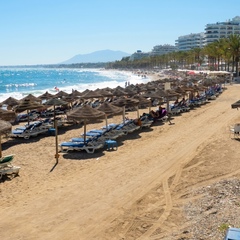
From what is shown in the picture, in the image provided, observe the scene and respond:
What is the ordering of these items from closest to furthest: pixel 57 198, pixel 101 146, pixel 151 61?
pixel 57 198 < pixel 101 146 < pixel 151 61

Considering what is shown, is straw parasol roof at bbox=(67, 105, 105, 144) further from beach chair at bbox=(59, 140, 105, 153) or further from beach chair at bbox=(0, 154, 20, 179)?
beach chair at bbox=(0, 154, 20, 179)

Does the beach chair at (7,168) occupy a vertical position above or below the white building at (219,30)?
below

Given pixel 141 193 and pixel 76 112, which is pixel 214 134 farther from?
pixel 141 193

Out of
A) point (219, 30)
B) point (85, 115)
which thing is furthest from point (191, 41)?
point (85, 115)

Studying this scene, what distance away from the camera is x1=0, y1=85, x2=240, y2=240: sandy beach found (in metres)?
8.01

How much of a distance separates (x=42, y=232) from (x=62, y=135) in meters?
11.1

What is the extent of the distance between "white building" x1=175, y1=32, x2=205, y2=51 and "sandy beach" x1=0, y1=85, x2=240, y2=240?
546 feet

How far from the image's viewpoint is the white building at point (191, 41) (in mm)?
178125

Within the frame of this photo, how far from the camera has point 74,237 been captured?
302 inches

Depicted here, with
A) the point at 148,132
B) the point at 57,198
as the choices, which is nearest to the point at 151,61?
the point at 148,132

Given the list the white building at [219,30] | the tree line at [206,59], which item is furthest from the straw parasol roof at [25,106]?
the white building at [219,30]

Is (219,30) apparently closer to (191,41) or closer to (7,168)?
(191,41)

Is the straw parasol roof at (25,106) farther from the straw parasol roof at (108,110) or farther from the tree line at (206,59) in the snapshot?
the tree line at (206,59)

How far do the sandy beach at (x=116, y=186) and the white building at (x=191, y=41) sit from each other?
166 meters
